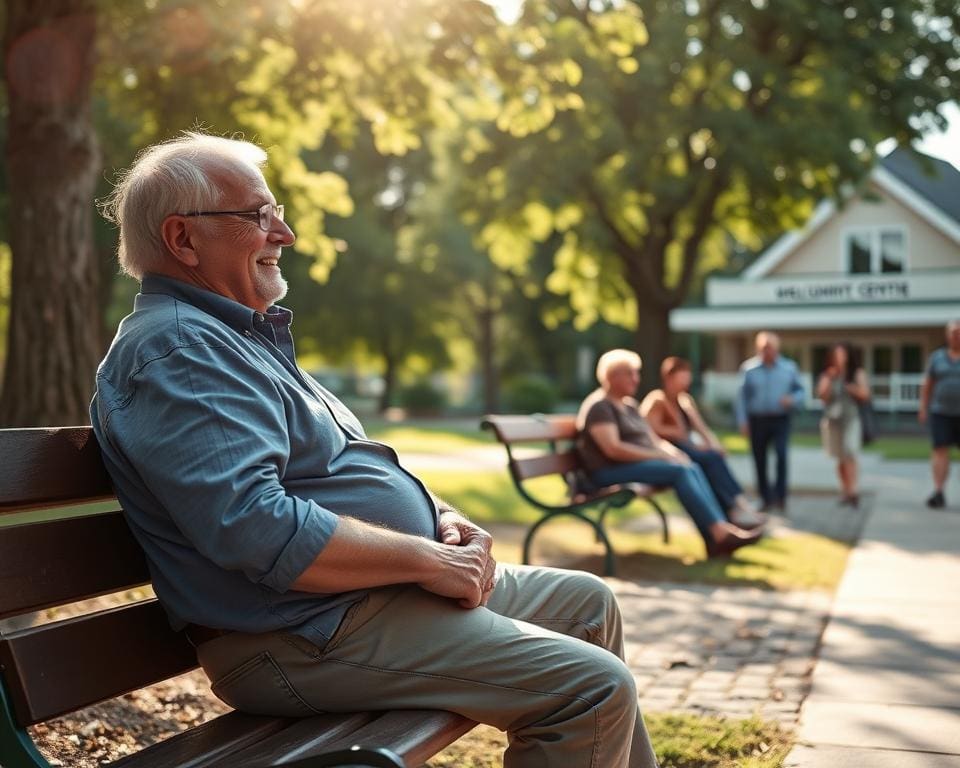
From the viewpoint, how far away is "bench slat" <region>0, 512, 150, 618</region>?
8.29 ft

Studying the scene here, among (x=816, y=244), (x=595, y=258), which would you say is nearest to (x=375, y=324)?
(x=816, y=244)

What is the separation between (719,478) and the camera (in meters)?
9.78

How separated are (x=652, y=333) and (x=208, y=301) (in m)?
21.8

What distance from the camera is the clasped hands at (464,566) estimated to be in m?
2.72

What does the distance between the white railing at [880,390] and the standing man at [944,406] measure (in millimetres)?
24808

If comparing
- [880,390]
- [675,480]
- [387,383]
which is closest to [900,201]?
[880,390]

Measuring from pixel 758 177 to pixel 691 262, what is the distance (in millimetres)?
3049

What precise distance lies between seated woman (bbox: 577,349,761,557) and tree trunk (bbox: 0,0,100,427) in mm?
3475

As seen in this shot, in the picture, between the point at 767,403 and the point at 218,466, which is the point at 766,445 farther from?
the point at 218,466

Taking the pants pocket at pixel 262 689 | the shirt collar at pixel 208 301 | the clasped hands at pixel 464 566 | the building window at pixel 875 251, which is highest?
the building window at pixel 875 251

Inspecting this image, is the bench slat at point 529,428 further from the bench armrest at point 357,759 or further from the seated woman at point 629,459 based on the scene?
the bench armrest at point 357,759

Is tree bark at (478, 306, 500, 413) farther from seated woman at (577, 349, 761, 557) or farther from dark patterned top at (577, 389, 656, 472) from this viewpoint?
seated woman at (577, 349, 761, 557)

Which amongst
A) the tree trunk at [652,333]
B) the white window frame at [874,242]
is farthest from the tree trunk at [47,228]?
the white window frame at [874,242]

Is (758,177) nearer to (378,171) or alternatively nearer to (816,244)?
(816,244)
